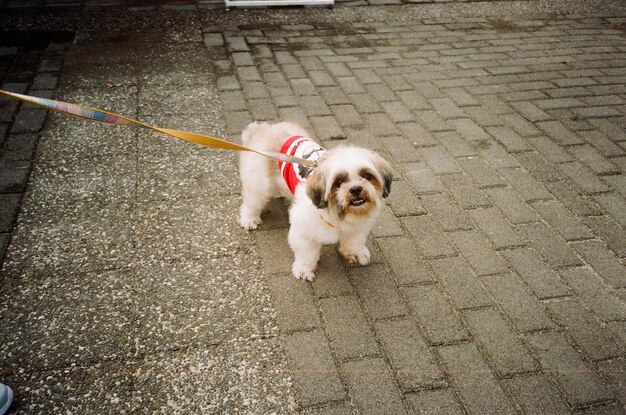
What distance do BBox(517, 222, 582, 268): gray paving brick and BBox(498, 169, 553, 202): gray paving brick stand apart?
1.36 feet

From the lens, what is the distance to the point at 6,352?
2754mm

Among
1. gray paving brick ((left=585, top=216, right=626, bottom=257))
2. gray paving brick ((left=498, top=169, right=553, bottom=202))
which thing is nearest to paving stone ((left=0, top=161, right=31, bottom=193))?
gray paving brick ((left=498, top=169, right=553, bottom=202))

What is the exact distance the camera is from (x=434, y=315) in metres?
3.10

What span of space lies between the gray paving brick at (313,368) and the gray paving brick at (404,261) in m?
0.86

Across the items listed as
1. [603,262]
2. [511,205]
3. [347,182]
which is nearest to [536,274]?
[603,262]

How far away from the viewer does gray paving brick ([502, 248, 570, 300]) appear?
331 centimetres

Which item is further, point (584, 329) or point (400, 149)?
point (400, 149)

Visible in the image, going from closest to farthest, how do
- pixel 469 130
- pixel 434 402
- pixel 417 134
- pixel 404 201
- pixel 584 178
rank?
pixel 434 402, pixel 404 201, pixel 584 178, pixel 417 134, pixel 469 130

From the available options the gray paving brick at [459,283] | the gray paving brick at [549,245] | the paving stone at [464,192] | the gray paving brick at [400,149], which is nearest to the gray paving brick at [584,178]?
the gray paving brick at [549,245]

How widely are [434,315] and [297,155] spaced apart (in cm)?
153

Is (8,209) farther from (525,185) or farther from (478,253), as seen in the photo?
(525,185)

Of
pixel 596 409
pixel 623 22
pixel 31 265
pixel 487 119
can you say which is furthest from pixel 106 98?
pixel 623 22

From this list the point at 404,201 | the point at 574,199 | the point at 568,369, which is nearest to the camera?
the point at 568,369

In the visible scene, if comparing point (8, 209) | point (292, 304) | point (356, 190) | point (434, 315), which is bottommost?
point (8, 209)
